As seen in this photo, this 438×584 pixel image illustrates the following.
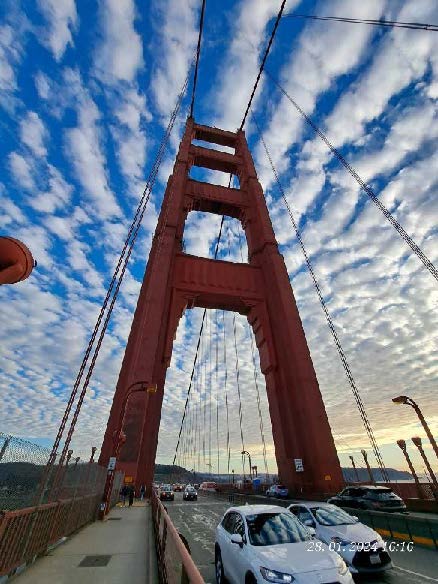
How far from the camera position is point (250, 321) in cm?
2522

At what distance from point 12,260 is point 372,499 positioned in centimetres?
1356

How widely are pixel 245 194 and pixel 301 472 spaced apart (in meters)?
23.5

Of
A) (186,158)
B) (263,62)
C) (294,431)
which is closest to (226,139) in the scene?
(186,158)

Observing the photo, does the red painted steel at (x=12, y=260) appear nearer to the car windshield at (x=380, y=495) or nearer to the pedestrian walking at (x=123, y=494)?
the car windshield at (x=380, y=495)

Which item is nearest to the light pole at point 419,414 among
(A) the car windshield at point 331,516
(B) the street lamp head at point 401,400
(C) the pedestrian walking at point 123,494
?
(B) the street lamp head at point 401,400

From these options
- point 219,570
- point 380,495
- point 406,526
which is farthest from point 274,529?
point 380,495

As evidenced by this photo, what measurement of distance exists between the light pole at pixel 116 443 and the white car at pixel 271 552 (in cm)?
1010

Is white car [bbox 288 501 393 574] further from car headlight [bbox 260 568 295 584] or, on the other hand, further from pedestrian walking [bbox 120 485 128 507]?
pedestrian walking [bbox 120 485 128 507]

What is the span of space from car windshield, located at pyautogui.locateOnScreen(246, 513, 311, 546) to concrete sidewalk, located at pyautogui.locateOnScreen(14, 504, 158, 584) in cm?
174

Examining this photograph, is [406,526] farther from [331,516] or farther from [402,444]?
[402,444]

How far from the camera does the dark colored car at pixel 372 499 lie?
36.8 feet

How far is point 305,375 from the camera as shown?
19375 mm

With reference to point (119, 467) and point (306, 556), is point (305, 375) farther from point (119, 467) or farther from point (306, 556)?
point (306, 556)

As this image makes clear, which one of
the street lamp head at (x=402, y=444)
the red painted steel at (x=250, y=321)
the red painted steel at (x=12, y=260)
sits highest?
the red painted steel at (x=250, y=321)
